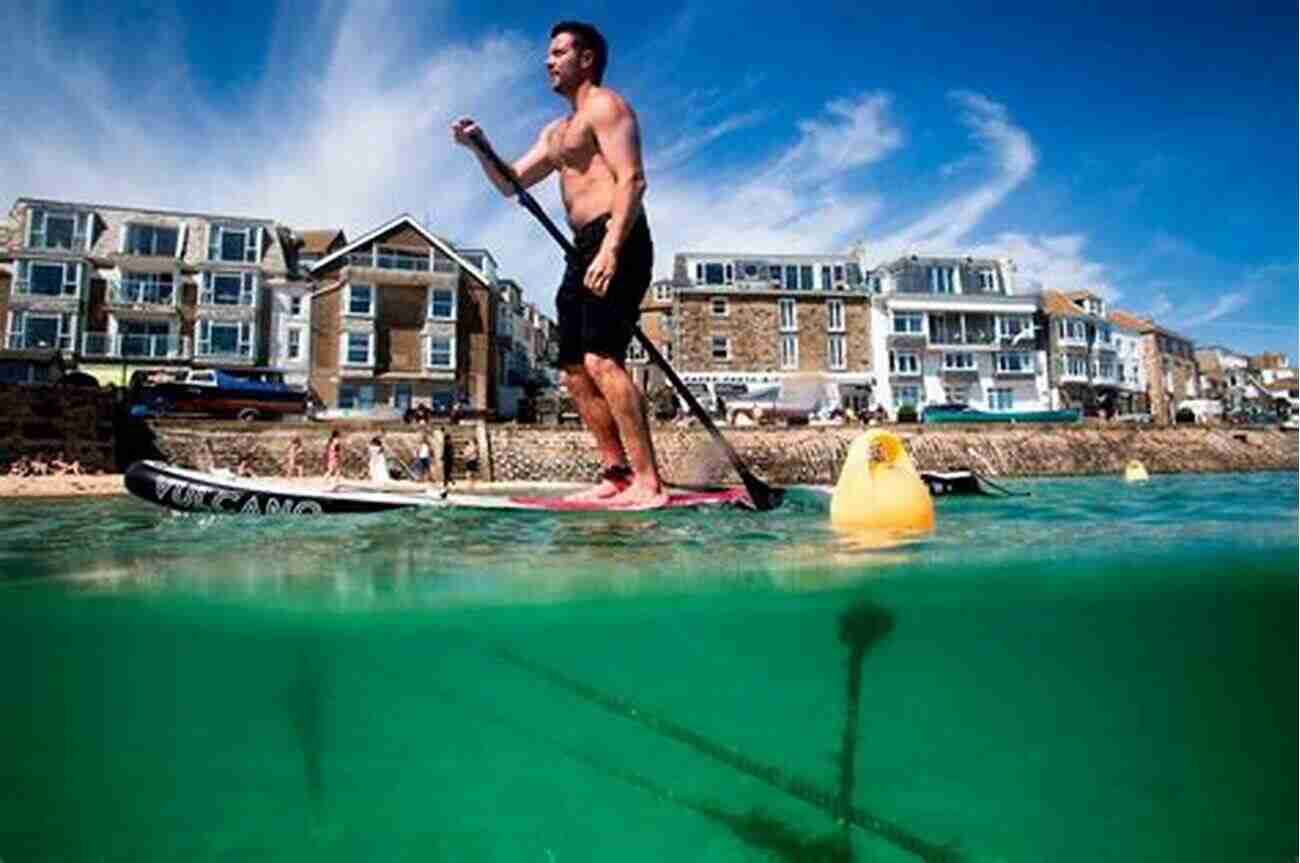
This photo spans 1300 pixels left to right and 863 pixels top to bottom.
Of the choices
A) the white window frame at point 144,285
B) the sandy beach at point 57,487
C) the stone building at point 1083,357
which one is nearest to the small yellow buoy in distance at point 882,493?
the sandy beach at point 57,487

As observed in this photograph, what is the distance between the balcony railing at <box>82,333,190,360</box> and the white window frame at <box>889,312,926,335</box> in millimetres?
42140

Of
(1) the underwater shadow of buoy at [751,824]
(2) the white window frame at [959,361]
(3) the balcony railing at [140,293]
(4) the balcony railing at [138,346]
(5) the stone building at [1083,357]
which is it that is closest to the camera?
(1) the underwater shadow of buoy at [751,824]

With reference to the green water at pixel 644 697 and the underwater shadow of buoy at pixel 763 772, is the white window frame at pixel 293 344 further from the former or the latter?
the underwater shadow of buoy at pixel 763 772

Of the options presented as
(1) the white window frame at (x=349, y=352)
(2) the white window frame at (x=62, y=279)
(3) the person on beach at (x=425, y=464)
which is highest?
(2) the white window frame at (x=62, y=279)

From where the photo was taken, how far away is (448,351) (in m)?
42.1

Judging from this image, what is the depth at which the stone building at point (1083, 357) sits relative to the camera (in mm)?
54969

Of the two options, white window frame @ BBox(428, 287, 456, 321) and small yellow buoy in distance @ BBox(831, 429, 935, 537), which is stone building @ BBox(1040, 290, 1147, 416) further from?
small yellow buoy in distance @ BBox(831, 429, 935, 537)

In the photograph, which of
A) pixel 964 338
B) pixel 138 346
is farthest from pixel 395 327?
pixel 964 338

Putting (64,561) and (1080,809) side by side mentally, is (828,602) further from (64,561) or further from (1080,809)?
(64,561)

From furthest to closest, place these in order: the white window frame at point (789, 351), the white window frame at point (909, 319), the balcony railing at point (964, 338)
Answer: the balcony railing at point (964, 338) → the white window frame at point (909, 319) → the white window frame at point (789, 351)

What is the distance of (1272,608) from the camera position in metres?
4.15

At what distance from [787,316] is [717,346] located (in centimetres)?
517

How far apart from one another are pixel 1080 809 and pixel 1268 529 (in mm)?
4087

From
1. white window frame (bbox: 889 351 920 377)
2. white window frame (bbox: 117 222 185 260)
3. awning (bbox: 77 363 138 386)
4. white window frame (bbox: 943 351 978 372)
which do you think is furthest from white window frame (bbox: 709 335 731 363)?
awning (bbox: 77 363 138 386)
